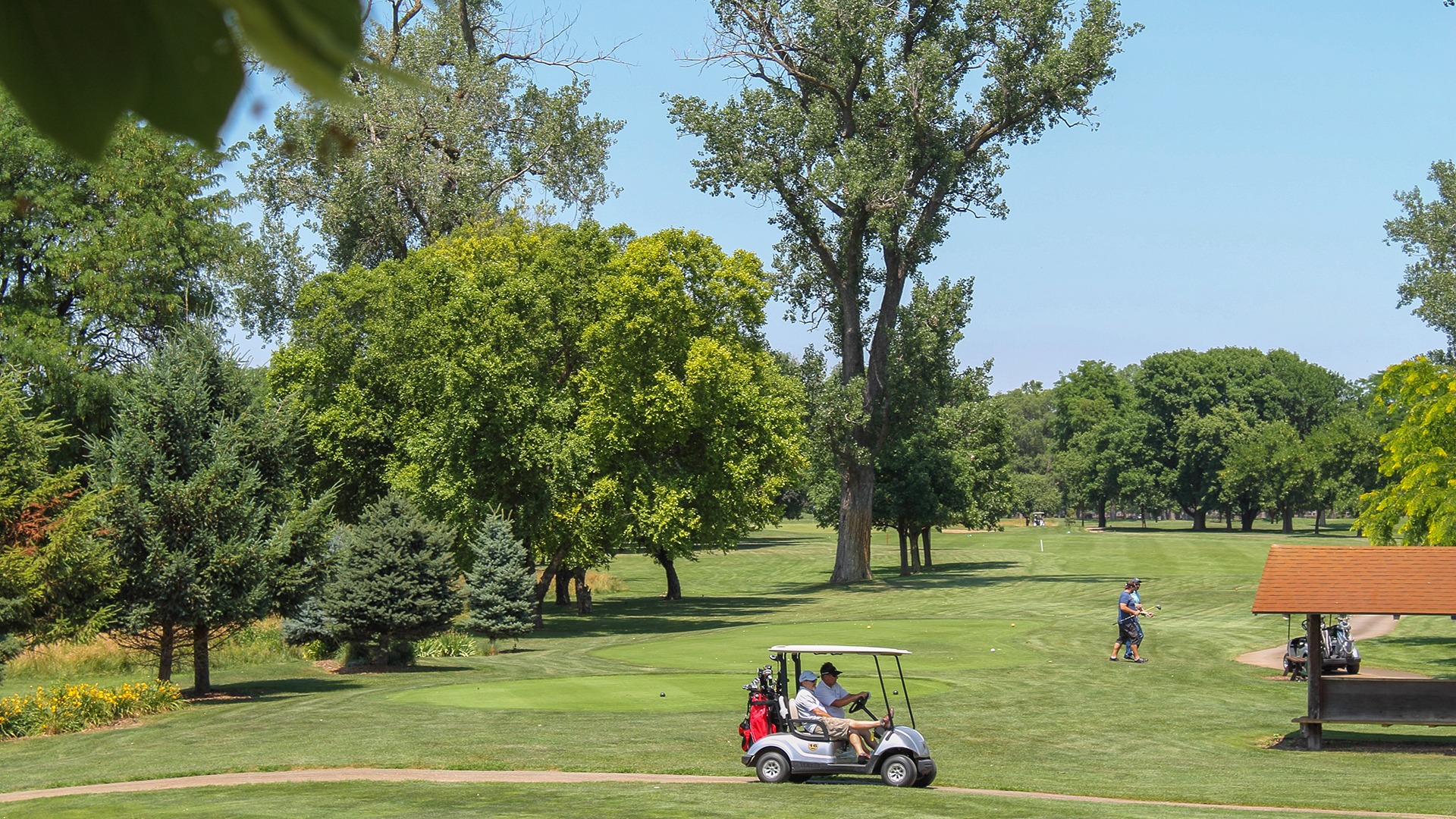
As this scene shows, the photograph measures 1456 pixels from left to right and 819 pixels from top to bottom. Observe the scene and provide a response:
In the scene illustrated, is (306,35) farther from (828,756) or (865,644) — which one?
(865,644)

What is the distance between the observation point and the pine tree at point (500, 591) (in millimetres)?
37812

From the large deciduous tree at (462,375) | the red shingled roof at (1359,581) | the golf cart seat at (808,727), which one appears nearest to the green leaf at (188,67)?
the golf cart seat at (808,727)

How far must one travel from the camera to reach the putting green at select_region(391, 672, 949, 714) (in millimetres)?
26500

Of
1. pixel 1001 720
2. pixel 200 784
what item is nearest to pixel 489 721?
pixel 200 784

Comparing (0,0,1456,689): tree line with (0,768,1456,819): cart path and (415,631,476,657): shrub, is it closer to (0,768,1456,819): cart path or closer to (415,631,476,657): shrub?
(415,631,476,657): shrub

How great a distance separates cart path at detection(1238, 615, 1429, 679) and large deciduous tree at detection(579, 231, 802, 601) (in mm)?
17995

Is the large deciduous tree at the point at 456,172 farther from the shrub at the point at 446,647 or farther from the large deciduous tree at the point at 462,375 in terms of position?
the shrub at the point at 446,647

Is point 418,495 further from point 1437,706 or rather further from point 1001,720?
point 1437,706

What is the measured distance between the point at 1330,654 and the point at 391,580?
22386 millimetres

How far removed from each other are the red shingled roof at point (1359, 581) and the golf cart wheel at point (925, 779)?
7403 mm

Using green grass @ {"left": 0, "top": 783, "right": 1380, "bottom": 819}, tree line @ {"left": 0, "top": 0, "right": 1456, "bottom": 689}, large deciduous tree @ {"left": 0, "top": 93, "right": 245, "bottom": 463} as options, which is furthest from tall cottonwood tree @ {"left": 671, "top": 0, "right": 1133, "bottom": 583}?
green grass @ {"left": 0, "top": 783, "right": 1380, "bottom": 819}

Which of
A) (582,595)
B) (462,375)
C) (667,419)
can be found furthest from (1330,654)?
(582,595)

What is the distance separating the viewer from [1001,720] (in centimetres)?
2519

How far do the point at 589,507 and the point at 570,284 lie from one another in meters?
9.03
